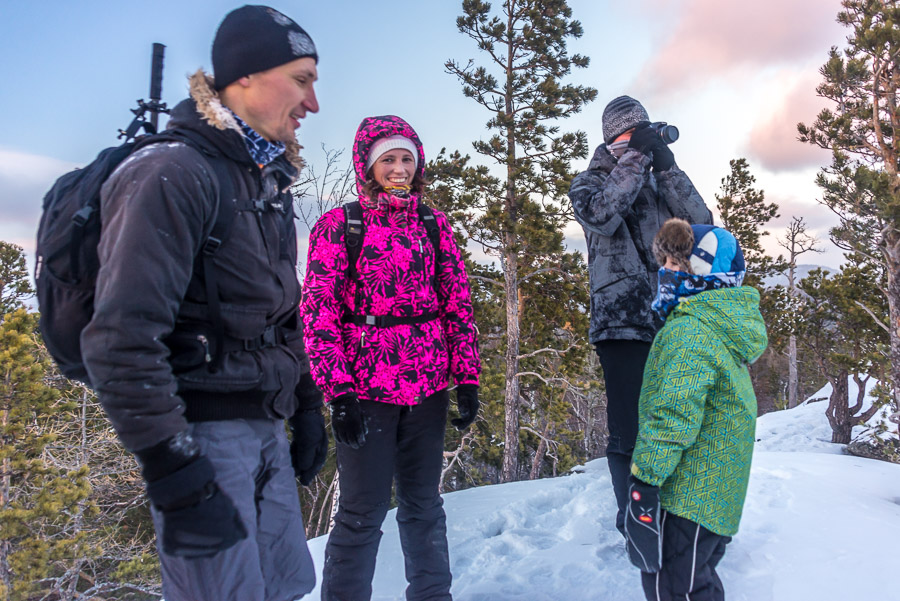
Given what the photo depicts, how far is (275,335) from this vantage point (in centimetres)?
→ 157

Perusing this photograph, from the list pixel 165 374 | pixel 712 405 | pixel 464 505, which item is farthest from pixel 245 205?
pixel 464 505

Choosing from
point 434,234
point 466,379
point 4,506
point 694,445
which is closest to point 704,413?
point 694,445

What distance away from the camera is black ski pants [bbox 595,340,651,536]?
2586 millimetres

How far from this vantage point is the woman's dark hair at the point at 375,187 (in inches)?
94.2

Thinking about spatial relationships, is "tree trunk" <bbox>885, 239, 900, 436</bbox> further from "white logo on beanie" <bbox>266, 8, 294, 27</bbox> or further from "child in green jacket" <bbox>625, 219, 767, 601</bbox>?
"white logo on beanie" <bbox>266, 8, 294, 27</bbox>

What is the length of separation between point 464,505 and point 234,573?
3.18m

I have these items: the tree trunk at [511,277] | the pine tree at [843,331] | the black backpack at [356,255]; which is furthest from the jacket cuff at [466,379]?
the pine tree at [843,331]

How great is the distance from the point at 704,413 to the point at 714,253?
62cm

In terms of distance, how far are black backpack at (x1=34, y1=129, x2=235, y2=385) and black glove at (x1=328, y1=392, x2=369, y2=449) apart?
3.09ft

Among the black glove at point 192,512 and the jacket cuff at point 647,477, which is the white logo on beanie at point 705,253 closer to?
the jacket cuff at point 647,477

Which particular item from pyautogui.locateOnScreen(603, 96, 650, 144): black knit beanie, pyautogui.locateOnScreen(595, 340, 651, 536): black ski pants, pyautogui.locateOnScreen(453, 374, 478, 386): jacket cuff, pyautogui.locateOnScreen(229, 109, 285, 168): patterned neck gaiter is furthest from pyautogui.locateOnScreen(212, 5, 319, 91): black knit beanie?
pyautogui.locateOnScreen(595, 340, 651, 536): black ski pants

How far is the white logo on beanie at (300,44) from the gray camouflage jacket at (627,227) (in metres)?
1.67

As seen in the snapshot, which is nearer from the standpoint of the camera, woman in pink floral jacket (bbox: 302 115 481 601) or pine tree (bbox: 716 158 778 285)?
woman in pink floral jacket (bbox: 302 115 481 601)

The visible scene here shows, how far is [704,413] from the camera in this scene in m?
1.91
